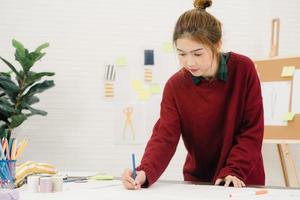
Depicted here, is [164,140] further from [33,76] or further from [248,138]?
[33,76]

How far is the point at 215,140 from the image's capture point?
1.52 metres

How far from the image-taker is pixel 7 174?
1281mm

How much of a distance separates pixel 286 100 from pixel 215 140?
147 cm

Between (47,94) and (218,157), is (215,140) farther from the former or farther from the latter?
(47,94)

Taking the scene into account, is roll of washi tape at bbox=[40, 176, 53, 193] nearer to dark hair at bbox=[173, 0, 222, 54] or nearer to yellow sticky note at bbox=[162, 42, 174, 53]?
dark hair at bbox=[173, 0, 222, 54]

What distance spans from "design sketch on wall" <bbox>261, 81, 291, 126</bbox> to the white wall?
433 mm

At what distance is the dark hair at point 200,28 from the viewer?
A: 143 centimetres

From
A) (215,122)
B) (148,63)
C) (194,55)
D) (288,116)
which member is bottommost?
(288,116)

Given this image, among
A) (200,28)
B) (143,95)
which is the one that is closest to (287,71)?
(143,95)

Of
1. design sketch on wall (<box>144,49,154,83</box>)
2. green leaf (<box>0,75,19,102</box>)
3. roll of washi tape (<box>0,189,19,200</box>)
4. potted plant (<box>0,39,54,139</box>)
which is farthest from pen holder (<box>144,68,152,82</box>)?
roll of washi tape (<box>0,189,19,200</box>)

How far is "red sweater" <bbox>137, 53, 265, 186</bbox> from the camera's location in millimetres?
1478

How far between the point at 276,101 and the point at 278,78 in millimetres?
154

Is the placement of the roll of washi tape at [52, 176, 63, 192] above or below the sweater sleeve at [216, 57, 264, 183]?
below

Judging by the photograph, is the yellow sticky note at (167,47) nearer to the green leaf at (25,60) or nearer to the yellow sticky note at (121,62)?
the yellow sticky note at (121,62)
